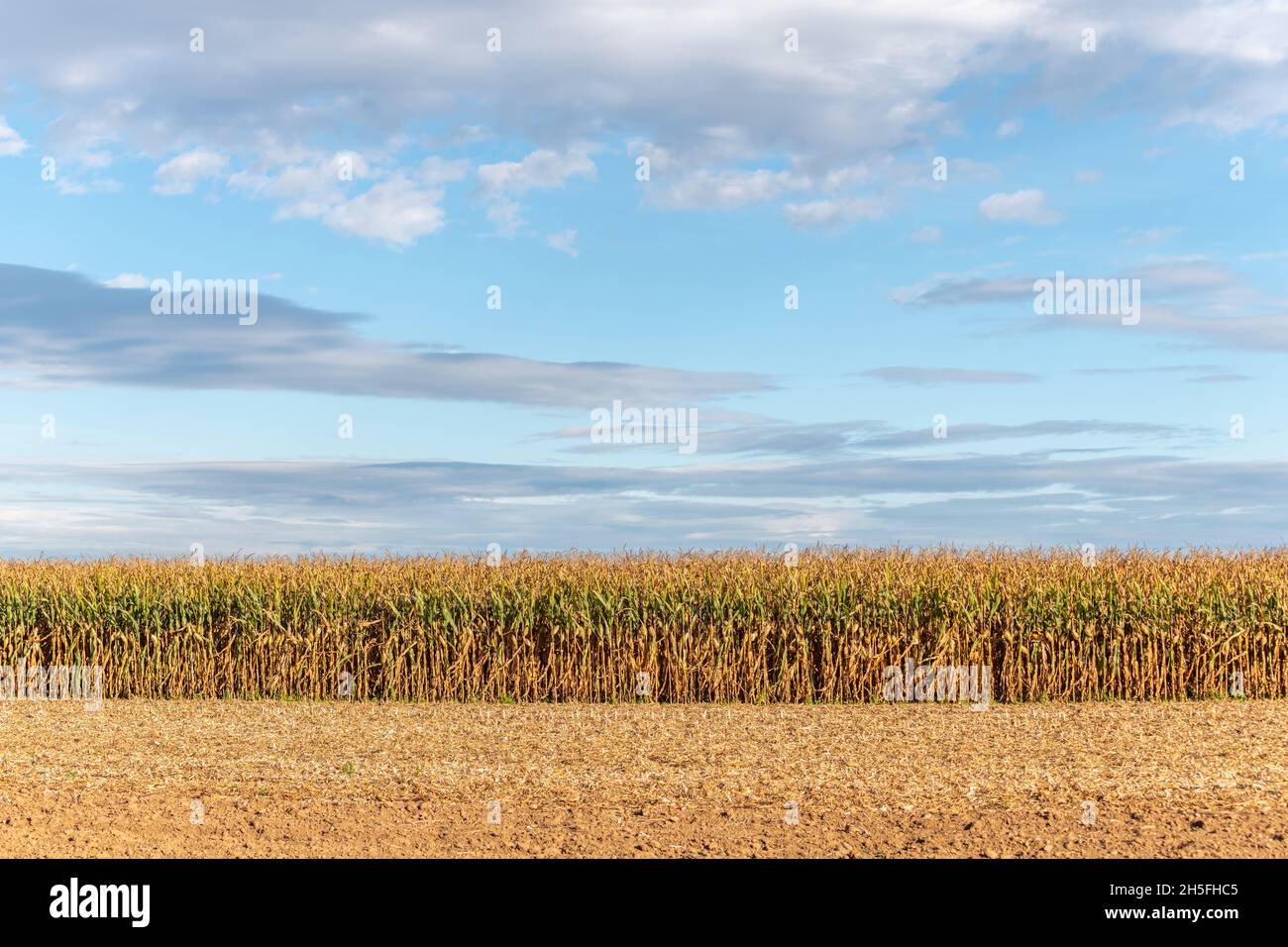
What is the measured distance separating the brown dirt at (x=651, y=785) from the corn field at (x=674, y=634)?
8.64 feet

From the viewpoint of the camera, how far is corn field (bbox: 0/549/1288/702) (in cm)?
1800

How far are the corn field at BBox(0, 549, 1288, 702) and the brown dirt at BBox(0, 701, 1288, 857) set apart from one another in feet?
8.64

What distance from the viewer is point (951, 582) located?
62.1 feet

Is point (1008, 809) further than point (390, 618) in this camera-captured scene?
No

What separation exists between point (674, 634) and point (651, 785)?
7632 millimetres

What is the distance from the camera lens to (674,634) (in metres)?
18.0

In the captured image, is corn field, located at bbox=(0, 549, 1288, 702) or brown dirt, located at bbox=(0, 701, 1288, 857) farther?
corn field, located at bbox=(0, 549, 1288, 702)

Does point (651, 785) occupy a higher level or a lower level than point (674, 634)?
lower

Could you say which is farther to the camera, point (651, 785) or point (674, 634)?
point (674, 634)
